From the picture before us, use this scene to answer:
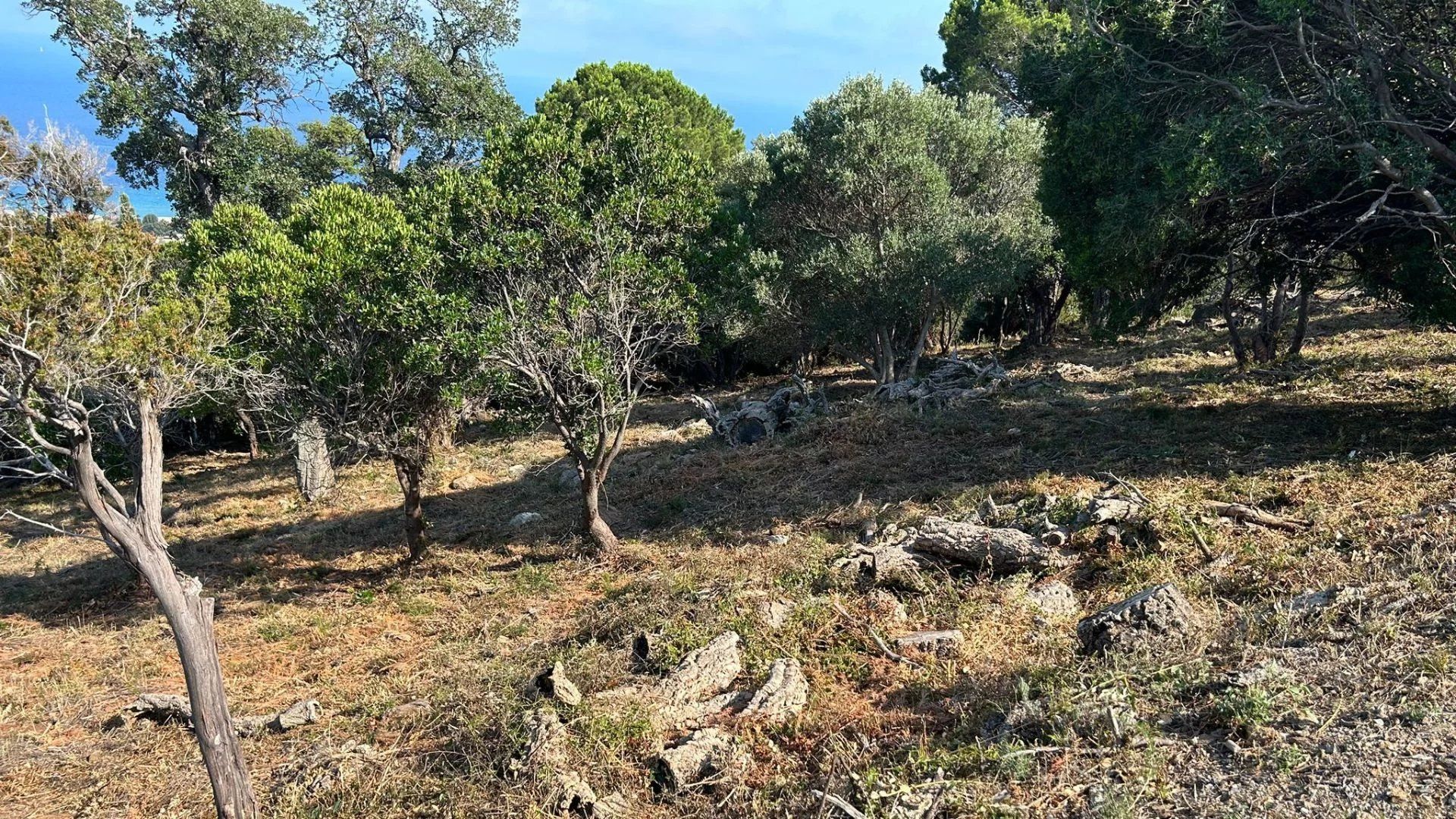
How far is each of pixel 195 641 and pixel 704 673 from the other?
4031mm

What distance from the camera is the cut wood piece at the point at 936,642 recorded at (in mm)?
7043

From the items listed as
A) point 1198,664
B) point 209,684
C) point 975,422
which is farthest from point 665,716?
point 975,422

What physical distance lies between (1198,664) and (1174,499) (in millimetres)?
4144

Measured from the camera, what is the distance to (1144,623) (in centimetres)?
620

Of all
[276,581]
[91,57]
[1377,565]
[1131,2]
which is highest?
[91,57]

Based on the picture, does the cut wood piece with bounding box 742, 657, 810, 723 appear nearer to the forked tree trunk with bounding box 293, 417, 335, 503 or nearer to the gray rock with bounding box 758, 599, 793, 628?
the gray rock with bounding box 758, 599, 793, 628

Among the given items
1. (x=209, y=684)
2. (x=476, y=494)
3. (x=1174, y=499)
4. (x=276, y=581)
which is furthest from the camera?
(x=476, y=494)

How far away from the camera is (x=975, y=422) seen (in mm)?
15695

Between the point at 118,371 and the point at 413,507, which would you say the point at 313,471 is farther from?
the point at 118,371

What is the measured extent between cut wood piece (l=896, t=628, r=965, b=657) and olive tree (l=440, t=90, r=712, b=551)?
5.37m

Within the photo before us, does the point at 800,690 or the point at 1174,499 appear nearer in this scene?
the point at 800,690

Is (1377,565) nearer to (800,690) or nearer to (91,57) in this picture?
(800,690)

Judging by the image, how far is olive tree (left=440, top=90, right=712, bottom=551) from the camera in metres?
10.3

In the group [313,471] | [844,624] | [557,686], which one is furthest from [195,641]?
[313,471]
